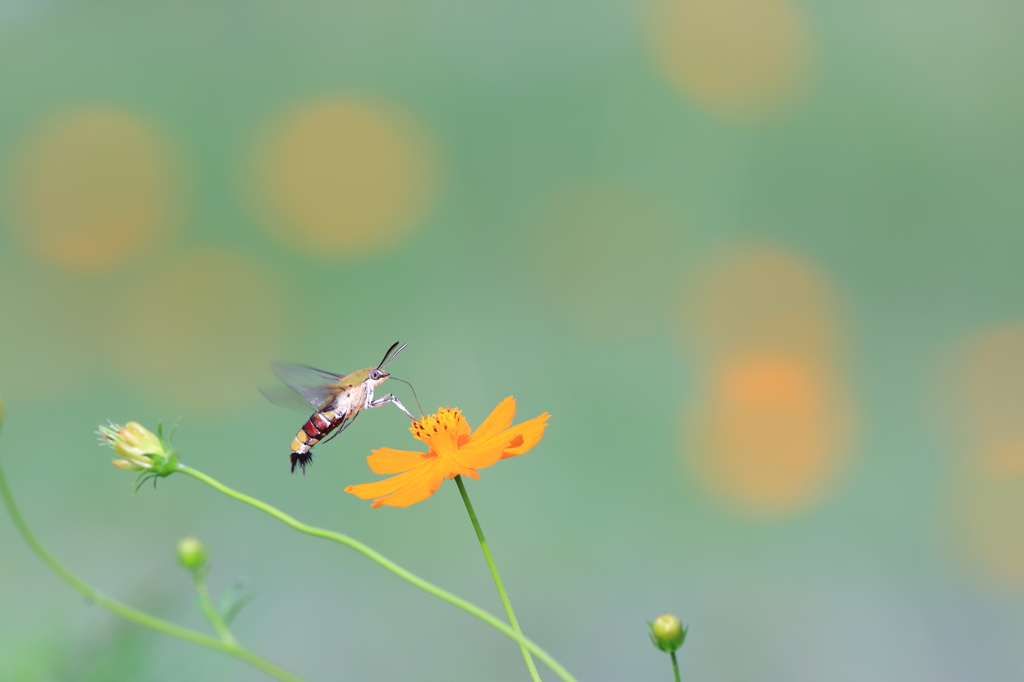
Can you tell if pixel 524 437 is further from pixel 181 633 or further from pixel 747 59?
pixel 747 59

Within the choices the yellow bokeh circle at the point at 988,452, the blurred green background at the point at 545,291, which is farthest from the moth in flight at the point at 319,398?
the yellow bokeh circle at the point at 988,452

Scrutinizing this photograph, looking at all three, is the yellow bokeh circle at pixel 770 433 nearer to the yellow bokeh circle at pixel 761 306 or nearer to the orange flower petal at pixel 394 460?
the yellow bokeh circle at pixel 761 306

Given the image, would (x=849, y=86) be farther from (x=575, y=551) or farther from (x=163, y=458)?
(x=163, y=458)

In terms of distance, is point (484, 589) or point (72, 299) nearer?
point (484, 589)

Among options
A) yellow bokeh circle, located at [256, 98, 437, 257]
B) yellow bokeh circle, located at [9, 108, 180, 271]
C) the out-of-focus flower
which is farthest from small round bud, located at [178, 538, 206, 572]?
yellow bokeh circle, located at [9, 108, 180, 271]

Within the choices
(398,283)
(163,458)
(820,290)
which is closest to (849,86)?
(820,290)

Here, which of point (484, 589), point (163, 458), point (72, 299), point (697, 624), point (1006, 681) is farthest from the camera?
point (72, 299)
